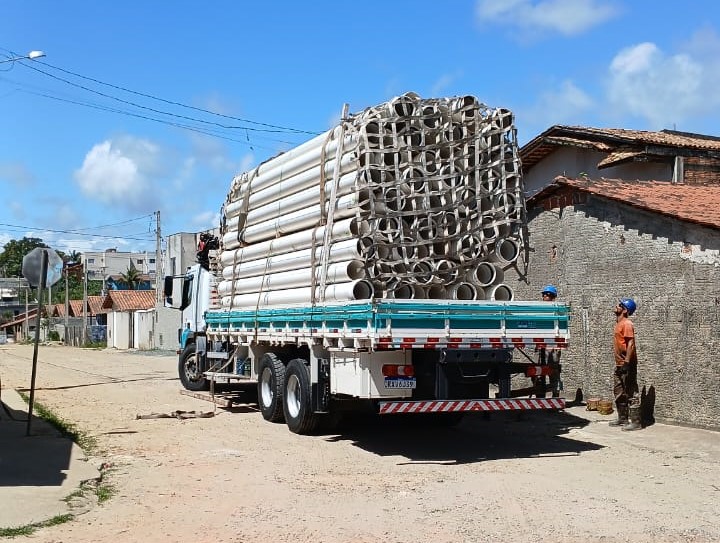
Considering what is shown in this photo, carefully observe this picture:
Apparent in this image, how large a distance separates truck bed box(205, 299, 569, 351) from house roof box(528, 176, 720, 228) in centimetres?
292

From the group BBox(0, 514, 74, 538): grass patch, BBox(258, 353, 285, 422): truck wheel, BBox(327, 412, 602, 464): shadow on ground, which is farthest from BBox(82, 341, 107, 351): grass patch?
BBox(0, 514, 74, 538): grass patch

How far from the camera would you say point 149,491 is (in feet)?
28.4

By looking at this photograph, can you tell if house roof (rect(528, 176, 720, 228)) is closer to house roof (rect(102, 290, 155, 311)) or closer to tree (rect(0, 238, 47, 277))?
house roof (rect(102, 290, 155, 311))

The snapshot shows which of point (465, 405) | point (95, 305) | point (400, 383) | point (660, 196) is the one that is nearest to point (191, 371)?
point (400, 383)

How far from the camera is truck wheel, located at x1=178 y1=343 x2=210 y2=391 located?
18828mm

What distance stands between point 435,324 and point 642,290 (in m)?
4.57

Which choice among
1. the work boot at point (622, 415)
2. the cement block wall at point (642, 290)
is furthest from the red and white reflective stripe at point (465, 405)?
the work boot at point (622, 415)

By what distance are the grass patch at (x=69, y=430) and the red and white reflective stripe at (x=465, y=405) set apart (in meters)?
3.98

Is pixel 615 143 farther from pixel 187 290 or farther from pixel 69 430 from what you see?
pixel 69 430

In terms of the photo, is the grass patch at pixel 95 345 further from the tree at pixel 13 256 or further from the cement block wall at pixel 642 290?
the tree at pixel 13 256

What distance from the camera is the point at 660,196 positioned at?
14.2m

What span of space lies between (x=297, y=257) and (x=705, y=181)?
11.9 meters

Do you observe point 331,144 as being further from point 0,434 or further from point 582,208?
point 0,434

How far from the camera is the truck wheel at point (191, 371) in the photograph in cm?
1883
